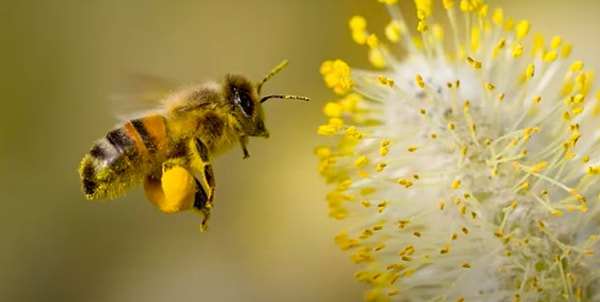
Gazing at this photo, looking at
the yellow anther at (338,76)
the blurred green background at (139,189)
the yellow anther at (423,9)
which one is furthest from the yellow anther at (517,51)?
the blurred green background at (139,189)

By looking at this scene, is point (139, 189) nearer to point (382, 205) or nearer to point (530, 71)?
point (382, 205)

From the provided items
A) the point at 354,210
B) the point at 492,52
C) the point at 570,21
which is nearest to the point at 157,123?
the point at 354,210

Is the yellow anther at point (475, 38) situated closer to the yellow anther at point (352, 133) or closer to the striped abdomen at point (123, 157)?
the yellow anther at point (352, 133)

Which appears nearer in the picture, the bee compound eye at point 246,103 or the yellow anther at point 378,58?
the bee compound eye at point 246,103

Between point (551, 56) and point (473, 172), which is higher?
point (551, 56)

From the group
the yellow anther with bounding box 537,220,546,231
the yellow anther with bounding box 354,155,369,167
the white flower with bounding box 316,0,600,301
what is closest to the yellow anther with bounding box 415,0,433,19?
the white flower with bounding box 316,0,600,301

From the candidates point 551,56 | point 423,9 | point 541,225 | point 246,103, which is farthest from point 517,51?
point 246,103

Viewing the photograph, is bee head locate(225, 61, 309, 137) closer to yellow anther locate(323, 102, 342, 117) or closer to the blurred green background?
yellow anther locate(323, 102, 342, 117)
